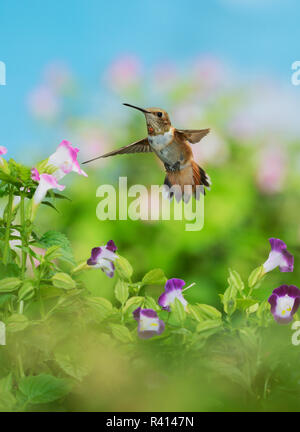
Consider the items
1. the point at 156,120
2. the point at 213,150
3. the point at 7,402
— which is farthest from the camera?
the point at 213,150

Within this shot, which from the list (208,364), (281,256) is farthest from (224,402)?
(281,256)

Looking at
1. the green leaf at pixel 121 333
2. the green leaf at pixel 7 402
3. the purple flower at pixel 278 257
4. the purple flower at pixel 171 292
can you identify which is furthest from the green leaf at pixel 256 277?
the green leaf at pixel 7 402

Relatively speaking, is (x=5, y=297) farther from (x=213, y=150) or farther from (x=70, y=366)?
(x=213, y=150)

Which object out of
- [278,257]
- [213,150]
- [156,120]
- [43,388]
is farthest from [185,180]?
Answer: [213,150]

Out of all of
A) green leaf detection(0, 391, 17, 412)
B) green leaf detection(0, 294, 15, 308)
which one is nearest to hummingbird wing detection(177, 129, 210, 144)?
green leaf detection(0, 294, 15, 308)

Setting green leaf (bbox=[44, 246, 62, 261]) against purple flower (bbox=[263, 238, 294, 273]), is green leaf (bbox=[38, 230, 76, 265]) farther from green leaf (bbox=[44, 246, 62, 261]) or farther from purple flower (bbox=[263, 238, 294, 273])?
purple flower (bbox=[263, 238, 294, 273])

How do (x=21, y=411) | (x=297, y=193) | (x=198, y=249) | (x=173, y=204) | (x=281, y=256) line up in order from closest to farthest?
(x=21, y=411)
(x=281, y=256)
(x=173, y=204)
(x=198, y=249)
(x=297, y=193)

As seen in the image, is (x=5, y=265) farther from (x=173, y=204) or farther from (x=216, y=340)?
(x=173, y=204)

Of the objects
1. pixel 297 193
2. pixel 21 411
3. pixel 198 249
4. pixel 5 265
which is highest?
pixel 297 193
